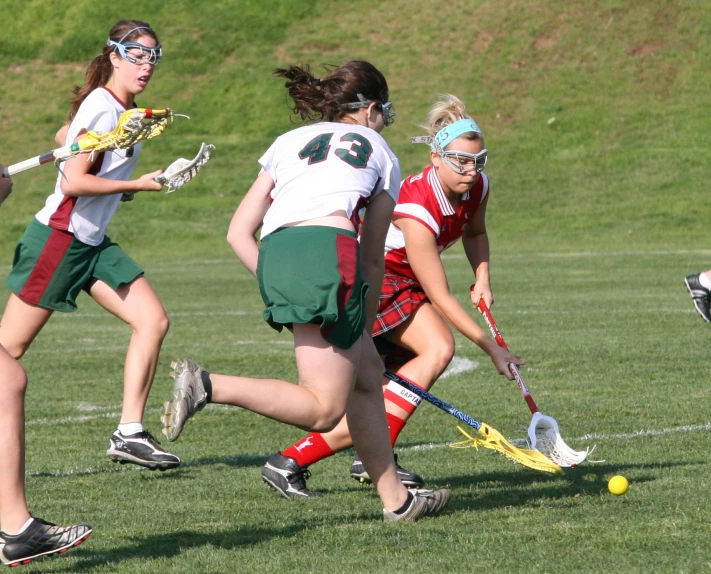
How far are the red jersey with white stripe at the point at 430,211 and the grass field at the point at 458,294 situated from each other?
973 mm

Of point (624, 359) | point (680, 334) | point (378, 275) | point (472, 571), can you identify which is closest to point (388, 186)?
point (378, 275)

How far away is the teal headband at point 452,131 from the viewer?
525 centimetres

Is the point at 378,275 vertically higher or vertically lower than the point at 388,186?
lower

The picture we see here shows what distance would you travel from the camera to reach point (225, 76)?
108ft

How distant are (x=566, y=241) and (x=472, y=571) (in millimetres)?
19853

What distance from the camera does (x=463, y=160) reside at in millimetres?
5270

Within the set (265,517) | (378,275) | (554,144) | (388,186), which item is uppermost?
(388,186)

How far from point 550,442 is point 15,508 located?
251 centimetres

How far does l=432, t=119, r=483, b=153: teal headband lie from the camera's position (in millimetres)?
5250

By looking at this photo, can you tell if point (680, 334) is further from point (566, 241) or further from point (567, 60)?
point (567, 60)

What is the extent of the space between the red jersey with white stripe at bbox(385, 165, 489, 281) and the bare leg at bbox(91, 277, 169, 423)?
1140 millimetres

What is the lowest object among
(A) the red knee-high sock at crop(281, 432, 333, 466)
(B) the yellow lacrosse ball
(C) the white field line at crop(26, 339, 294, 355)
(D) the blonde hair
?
(C) the white field line at crop(26, 339, 294, 355)

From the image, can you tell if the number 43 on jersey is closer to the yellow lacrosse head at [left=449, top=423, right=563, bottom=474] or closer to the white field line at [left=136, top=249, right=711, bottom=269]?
the yellow lacrosse head at [left=449, top=423, right=563, bottom=474]

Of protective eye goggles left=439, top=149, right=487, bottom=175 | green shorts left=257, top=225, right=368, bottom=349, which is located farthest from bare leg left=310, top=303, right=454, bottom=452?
green shorts left=257, top=225, right=368, bottom=349
